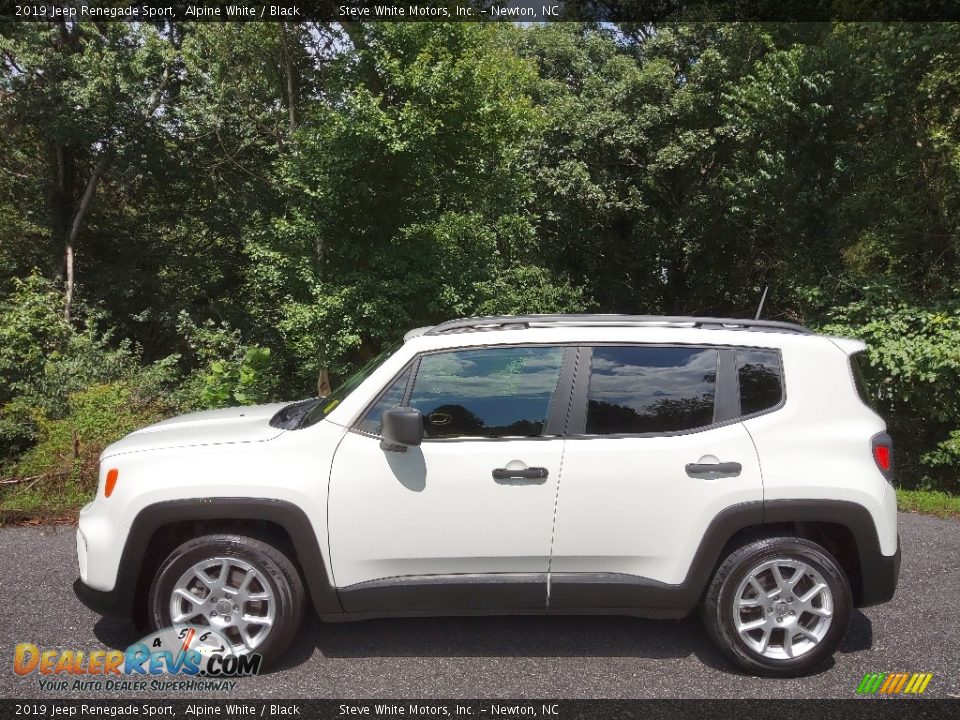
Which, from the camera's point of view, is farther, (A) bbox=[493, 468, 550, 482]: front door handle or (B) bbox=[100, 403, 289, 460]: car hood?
(B) bbox=[100, 403, 289, 460]: car hood

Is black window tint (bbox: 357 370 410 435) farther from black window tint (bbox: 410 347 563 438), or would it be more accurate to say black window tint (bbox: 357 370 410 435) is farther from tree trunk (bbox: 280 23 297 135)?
tree trunk (bbox: 280 23 297 135)

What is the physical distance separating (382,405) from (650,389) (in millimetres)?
1347

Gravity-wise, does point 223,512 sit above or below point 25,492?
above

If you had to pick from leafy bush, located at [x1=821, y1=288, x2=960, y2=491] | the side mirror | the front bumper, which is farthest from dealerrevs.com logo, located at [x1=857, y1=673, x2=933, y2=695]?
leafy bush, located at [x1=821, y1=288, x2=960, y2=491]

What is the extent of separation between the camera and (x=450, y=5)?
529 inches

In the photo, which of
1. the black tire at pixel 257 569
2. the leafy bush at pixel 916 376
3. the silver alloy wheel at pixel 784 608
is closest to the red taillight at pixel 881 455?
the silver alloy wheel at pixel 784 608

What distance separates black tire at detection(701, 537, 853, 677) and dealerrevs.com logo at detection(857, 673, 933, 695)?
0.20 metres

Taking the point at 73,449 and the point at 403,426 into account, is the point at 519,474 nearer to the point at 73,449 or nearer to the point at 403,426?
the point at 403,426

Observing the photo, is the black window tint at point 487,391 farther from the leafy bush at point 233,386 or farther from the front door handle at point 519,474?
the leafy bush at point 233,386

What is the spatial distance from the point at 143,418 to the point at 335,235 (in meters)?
5.36

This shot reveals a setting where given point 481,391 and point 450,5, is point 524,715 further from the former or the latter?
point 450,5

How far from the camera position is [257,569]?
363 cm

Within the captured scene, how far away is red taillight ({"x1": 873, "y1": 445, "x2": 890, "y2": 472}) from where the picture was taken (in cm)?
371

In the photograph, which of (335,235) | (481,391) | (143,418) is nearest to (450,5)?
(335,235)
